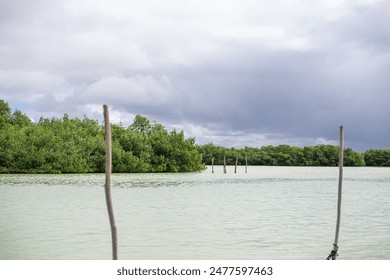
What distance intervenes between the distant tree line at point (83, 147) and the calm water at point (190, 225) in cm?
1051

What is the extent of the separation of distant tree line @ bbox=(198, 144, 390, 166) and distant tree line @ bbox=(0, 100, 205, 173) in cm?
1386

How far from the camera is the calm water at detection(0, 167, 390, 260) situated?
8750 millimetres

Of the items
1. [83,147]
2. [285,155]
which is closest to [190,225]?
[83,147]

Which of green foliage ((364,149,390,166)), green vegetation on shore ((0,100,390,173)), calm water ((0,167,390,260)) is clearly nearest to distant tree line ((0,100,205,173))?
green vegetation on shore ((0,100,390,173))

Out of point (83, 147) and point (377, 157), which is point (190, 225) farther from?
point (377, 157)

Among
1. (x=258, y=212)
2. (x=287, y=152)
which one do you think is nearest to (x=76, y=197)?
(x=258, y=212)

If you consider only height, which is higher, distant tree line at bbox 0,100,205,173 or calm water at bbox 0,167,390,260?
distant tree line at bbox 0,100,205,173

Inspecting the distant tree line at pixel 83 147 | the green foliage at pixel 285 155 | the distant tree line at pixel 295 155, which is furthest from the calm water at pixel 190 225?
the distant tree line at pixel 295 155

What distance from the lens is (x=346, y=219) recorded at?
13.4m

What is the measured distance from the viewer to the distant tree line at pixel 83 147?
30578 mm

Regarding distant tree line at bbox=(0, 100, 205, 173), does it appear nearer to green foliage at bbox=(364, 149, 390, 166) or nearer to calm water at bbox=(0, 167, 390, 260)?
calm water at bbox=(0, 167, 390, 260)

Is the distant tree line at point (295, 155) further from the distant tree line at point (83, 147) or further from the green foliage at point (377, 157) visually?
the distant tree line at point (83, 147)
